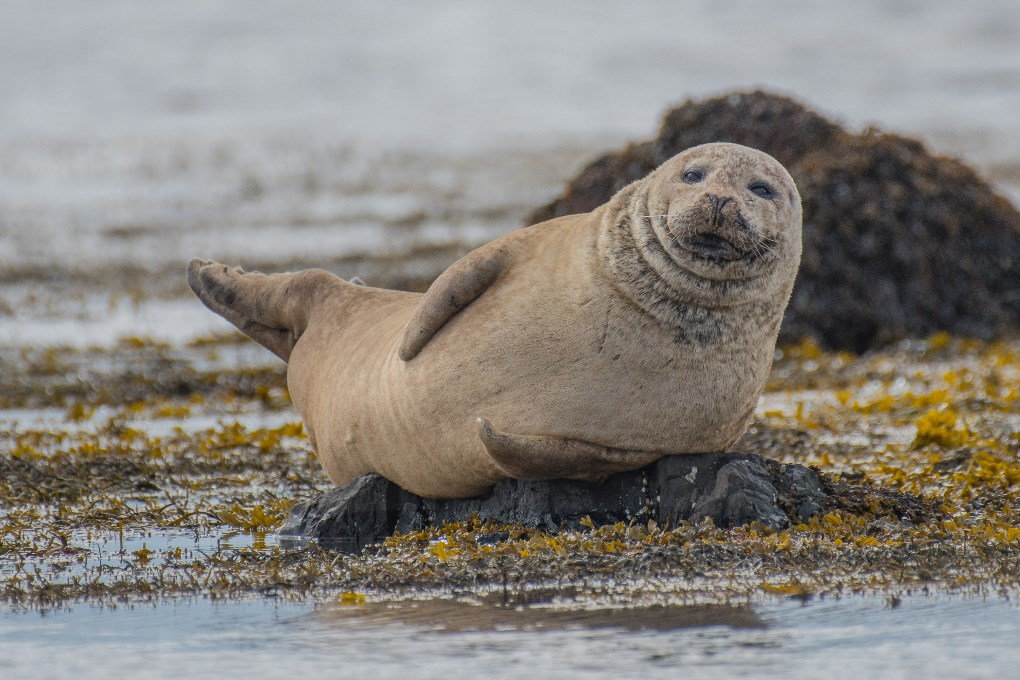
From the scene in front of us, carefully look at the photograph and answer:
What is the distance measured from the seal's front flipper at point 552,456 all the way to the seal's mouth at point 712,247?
2.68 ft

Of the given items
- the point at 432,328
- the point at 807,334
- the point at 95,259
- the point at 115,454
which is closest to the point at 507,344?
the point at 432,328

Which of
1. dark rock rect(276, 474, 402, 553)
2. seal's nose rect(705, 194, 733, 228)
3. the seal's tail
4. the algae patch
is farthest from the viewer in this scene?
the seal's tail

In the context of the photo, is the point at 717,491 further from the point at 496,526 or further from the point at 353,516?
the point at 353,516

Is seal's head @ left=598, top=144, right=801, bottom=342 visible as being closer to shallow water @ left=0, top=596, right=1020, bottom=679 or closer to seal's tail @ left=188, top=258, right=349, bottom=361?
shallow water @ left=0, top=596, right=1020, bottom=679

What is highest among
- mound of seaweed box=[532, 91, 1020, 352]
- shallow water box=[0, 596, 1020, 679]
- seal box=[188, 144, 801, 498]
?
mound of seaweed box=[532, 91, 1020, 352]

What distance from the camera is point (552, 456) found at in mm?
5785

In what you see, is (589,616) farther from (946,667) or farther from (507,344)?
(507,344)

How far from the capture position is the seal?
577 centimetres

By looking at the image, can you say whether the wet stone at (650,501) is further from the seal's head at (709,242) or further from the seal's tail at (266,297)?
the seal's tail at (266,297)

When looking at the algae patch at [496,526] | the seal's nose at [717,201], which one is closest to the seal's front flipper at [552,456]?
the algae patch at [496,526]

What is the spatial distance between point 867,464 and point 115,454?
413cm

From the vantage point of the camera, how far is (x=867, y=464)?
7652 mm

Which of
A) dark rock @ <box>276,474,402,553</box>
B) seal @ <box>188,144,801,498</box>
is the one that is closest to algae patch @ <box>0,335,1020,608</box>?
dark rock @ <box>276,474,402,553</box>

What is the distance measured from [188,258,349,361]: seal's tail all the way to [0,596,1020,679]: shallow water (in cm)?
292
